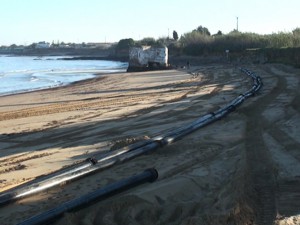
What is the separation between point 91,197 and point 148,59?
152 feet

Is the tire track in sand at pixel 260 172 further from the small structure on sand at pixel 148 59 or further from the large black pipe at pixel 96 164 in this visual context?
the small structure on sand at pixel 148 59

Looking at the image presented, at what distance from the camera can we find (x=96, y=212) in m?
5.19

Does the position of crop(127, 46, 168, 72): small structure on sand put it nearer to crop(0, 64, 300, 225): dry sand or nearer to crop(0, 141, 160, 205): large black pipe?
crop(0, 64, 300, 225): dry sand

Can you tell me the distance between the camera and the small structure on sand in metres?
50.8

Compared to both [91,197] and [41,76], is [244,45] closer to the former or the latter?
[41,76]

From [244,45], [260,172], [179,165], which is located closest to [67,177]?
[179,165]

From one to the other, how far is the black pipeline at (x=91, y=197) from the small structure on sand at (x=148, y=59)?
44.8 meters

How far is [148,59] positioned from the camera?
51.3 meters

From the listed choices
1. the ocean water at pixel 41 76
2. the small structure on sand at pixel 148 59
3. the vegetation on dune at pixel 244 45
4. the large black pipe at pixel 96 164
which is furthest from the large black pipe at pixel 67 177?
the small structure on sand at pixel 148 59

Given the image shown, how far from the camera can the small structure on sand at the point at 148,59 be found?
50.8 meters

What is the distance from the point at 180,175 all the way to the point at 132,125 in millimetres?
5420

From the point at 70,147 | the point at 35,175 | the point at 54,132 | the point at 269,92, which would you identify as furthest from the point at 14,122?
the point at 269,92

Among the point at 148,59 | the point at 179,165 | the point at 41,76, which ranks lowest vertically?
the point at 41,76

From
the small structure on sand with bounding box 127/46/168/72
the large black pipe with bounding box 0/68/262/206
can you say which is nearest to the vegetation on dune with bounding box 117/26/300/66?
the small structure on sand with bounding box 127/46/168/72
